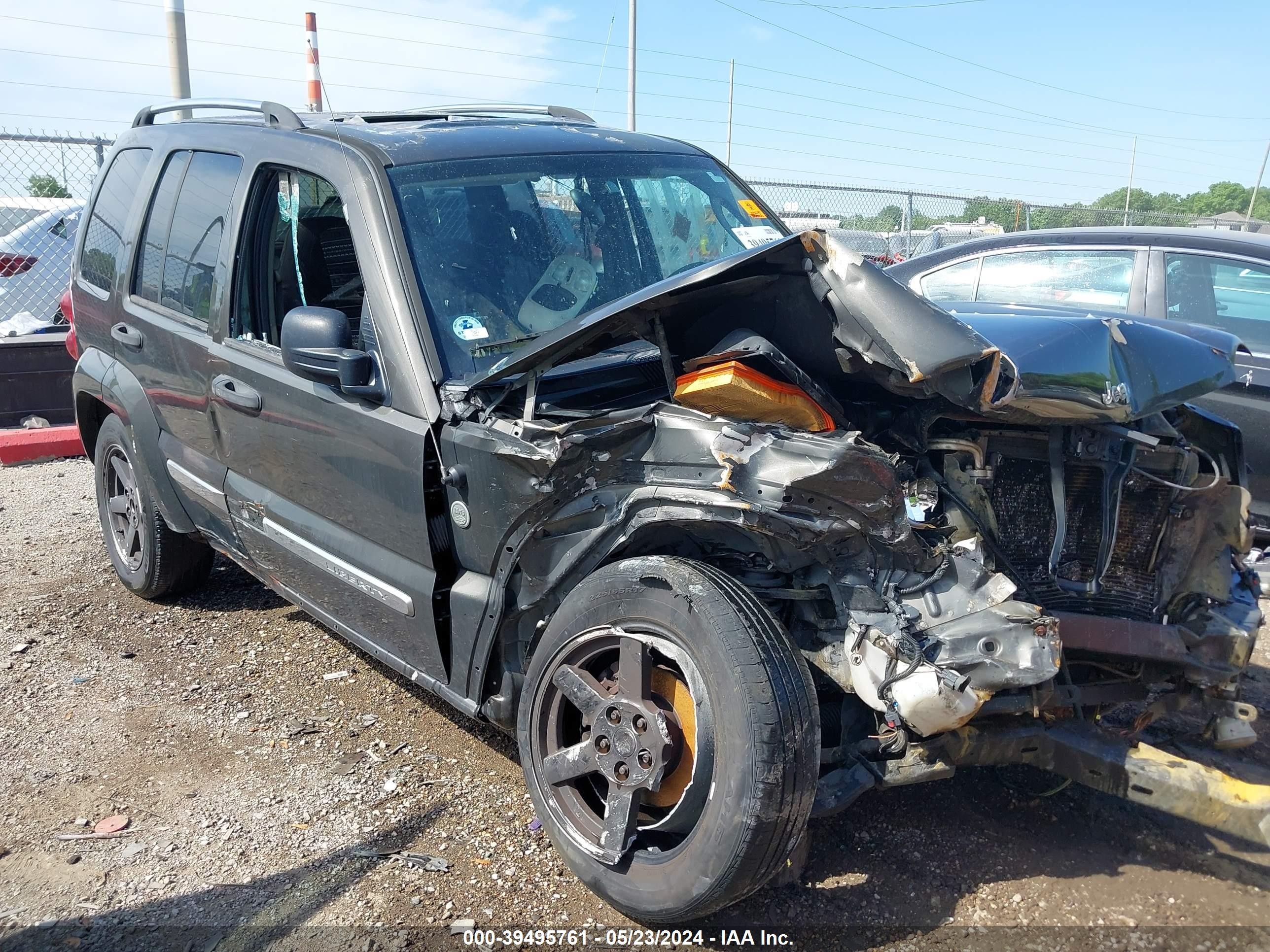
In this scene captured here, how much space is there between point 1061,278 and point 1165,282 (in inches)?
21.5

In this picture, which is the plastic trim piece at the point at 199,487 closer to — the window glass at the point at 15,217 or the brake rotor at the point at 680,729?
the brake rotor at the point at 680,729

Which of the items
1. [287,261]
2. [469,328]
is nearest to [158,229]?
[287,261]

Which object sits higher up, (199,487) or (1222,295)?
(1222,295)

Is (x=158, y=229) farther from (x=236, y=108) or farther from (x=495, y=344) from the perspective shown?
(x=495, y=344)

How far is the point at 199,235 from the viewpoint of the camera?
13.0 feet

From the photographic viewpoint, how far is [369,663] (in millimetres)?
4270

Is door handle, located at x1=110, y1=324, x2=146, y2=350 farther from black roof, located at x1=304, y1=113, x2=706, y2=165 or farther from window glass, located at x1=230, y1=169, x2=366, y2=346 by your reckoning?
black roof, located at x1=304, y1=113, x2=706, y2=165

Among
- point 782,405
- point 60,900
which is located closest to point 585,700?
point 782,405

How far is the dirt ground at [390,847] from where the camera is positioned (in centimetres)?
260

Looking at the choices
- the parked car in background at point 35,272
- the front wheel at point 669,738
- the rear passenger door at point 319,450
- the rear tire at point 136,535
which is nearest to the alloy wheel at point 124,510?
the rear tire at point 136,535

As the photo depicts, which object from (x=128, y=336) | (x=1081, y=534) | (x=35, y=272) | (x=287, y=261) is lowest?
(x=1081, y=534)

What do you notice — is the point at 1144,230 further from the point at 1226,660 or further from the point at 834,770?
the point at 834,770

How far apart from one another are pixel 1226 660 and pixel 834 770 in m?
1.26

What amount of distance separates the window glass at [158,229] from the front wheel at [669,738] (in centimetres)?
269
